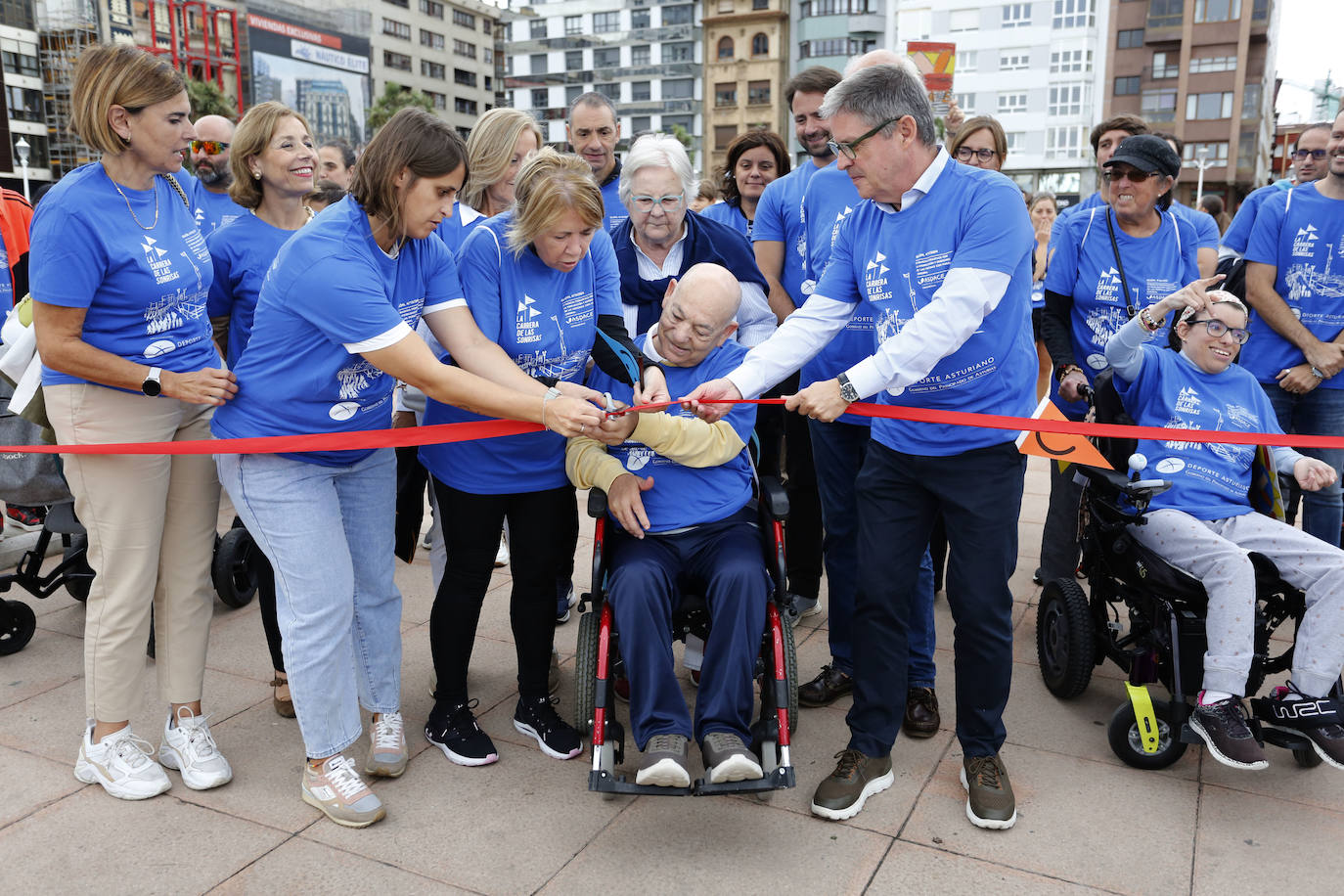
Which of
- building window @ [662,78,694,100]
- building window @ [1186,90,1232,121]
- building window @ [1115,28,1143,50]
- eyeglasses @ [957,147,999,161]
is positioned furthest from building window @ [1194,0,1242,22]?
eyeglasses @ [957,147,999,161]

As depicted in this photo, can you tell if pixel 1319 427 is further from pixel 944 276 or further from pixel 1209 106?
pixel 1209 106

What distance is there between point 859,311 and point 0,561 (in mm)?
4263

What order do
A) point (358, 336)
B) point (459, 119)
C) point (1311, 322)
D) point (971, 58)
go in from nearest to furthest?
1. point (358, 336)
2. point (1311, 322)
3. point (971, 58)
4. point (459, 119)

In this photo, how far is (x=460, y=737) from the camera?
3.19 meters

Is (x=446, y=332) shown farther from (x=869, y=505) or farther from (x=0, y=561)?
(x=0, y=561)

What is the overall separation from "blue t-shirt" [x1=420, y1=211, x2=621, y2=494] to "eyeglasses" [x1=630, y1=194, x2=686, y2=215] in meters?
0.39

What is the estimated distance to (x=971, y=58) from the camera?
2146 inches

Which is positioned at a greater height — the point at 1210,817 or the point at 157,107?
the point at 157,107

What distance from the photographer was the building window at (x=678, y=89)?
237 ft

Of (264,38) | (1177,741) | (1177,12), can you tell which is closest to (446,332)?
(1177,741)

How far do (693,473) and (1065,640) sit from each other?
61.2 inches

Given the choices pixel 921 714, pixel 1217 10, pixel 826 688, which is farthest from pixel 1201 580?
pixel 1217 10

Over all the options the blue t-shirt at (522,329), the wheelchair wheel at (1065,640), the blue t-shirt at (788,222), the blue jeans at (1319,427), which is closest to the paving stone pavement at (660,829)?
the wheelchair wheel at (1065,640)

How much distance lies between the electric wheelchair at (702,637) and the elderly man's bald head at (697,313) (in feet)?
1.57
